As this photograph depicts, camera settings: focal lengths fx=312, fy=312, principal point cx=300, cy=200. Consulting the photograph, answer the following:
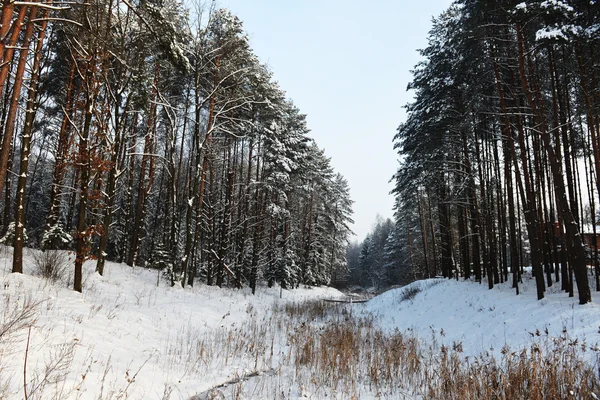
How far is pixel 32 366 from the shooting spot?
366 cm

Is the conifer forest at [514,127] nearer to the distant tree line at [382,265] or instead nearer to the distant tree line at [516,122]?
the distant tree line at [516,122]

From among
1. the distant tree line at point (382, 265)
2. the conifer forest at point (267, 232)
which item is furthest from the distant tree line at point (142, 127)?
the distant tree line at point (382, 265)

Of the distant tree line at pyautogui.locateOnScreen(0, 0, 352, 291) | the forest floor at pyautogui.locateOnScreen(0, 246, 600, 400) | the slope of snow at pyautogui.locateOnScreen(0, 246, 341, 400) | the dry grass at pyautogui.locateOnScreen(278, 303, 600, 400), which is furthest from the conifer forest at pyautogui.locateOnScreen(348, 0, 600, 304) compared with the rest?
the slope of snow at pyautogui.locateOnScreen(0, 246, 341, 400)

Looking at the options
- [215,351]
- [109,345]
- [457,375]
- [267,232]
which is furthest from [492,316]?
[267,232]

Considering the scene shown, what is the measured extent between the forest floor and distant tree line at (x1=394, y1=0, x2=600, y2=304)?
270 centimetres

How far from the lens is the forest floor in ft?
12.6

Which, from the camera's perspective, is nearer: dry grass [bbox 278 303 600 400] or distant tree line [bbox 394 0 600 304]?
dry grass [bbox 278 303 600 400]

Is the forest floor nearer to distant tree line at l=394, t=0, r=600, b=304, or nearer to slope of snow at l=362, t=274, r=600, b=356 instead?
slope of snow at l=362, t=274, r=600, b=356

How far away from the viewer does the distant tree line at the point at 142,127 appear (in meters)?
8.07

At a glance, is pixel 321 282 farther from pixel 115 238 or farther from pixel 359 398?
pixel 359 398

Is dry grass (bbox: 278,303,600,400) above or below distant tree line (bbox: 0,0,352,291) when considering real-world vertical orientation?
below

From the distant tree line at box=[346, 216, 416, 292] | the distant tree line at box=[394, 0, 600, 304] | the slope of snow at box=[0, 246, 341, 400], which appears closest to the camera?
the slope of snow at box=[0, 246, 341, 400]

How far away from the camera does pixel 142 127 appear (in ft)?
56.8

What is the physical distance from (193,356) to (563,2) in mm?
13454
